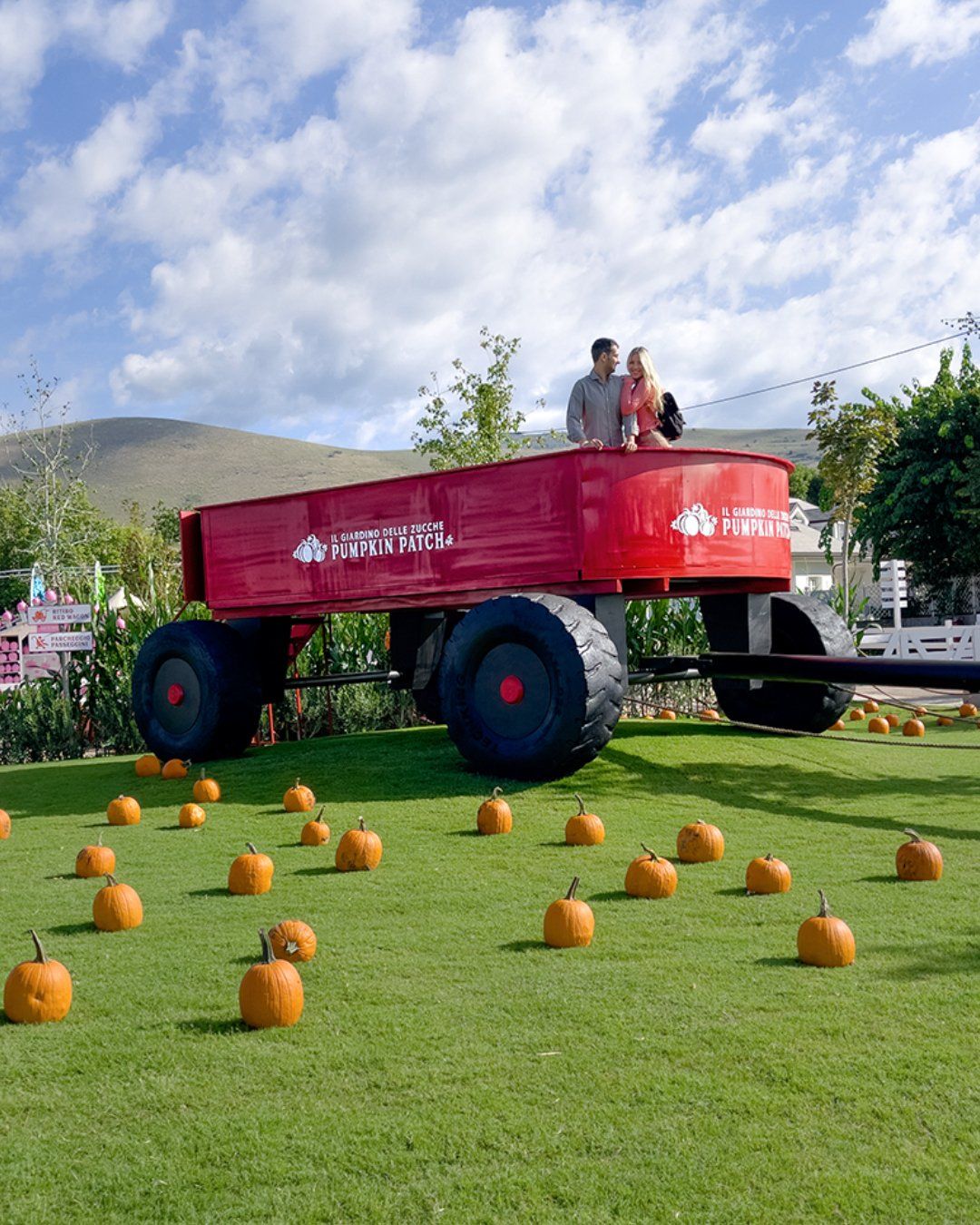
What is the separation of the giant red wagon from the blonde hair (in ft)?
2.42

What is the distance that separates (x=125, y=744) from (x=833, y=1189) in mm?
12086

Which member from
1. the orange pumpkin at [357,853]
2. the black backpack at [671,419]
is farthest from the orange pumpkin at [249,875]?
the black backpack at [671,419]

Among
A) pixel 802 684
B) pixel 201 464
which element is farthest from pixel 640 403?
pixel 201 464

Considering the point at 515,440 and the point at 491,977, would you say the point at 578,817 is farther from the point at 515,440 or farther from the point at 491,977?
the point at 515,440

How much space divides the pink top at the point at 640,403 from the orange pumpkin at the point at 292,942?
5518 millimetres

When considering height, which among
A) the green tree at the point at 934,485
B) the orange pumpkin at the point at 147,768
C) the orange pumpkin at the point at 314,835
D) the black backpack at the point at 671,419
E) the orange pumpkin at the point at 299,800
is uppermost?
the green tree at the point at 934,485

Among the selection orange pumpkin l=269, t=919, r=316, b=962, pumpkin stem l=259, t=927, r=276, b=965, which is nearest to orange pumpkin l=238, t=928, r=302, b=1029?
pumpkin stem l=259, t=927, r=276, b=965

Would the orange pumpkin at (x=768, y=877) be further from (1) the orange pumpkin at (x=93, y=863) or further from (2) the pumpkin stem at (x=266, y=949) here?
(1) the orange pumpkin at (x=93, y=863)

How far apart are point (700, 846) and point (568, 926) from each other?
1703 mm

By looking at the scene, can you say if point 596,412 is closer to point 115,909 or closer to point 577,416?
point 577,416

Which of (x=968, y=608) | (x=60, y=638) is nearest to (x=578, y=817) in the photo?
(x=60, y=638)

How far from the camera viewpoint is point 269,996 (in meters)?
3.85

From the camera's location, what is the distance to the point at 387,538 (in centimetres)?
941

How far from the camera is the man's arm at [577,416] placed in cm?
925
